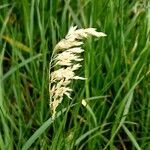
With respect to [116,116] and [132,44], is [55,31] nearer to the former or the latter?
[132,44]

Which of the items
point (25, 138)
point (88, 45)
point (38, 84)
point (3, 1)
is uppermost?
point (3, 1)

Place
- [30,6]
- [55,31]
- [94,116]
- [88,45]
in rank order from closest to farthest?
[94,116] → [88,45] → [55,31] → [30,6]

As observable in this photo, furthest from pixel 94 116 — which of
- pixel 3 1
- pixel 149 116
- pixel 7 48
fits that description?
pixel 3 1

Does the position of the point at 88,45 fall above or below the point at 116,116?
above

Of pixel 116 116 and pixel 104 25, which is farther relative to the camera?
pixel 104 25

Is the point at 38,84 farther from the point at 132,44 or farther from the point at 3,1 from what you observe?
the point at 3,1

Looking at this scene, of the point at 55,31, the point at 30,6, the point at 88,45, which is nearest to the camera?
the point at 88,45

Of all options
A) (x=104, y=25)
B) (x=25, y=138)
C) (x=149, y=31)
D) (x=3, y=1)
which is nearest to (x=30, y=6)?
(x=3, y=1)
